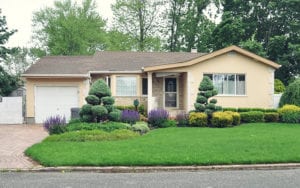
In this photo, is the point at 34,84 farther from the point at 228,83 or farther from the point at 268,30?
the point at 268,30

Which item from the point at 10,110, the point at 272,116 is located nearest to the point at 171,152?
the point at 272,116

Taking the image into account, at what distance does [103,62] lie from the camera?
24.5 metres

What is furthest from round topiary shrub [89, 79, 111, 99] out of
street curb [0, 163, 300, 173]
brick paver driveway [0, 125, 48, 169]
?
street curb [0, 163, 300, 173]

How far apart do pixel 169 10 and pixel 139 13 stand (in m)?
3.44

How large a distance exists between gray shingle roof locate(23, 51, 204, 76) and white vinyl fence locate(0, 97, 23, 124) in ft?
5.70

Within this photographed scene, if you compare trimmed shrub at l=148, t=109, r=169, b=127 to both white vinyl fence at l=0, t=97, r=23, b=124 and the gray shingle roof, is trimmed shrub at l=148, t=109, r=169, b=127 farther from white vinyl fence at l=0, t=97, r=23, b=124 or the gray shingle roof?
white vinyl fence at l=0, t=97, r=23, b=124

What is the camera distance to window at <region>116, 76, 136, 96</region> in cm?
2298

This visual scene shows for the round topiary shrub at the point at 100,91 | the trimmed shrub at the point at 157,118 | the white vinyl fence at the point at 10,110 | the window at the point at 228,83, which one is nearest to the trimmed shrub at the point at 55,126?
the round topiary shrub at the point at 100,91

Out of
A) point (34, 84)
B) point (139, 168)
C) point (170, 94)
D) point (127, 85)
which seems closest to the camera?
point (139, 168)

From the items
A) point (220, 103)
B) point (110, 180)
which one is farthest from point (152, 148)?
point (220, 103)

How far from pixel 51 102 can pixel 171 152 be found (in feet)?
42.7

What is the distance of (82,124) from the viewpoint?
14977 millimetres

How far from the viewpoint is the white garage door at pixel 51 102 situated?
2177cm

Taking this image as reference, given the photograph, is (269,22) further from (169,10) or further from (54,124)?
(54,124)
